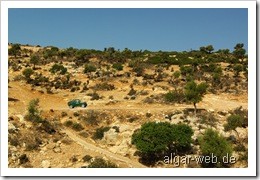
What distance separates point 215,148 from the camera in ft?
68.3

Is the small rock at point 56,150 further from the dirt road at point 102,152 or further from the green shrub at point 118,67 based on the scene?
the green shrub at point 118,67

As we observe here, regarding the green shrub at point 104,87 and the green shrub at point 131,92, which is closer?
the green shrub at point 131,92

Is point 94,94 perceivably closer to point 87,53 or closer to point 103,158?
point 103,158

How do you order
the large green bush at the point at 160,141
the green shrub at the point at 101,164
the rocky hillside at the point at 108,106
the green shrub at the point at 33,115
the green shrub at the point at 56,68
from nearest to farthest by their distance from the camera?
the green shrub at the point at 101,164, the large green bush at the point at 160,141, the rocky hillside at the point at 108,106, the green shrub at the point at 33,115, the green shrub at the point at 56,68

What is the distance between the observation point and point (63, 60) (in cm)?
4850

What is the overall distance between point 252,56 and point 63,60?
1382 inches

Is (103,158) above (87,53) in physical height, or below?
below

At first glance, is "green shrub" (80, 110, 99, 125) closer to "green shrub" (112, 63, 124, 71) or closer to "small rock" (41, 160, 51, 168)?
"small rock" (41, 160, 51, 168)

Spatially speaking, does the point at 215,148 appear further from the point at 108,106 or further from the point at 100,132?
the point at 108,106

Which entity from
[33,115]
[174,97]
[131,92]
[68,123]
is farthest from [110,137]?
[131,92]

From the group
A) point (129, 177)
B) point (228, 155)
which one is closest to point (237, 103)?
point (228, 155)

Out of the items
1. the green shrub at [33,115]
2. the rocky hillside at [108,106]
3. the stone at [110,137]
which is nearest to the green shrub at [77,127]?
the rocky hillside at [108,106]

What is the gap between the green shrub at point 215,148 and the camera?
2073cm

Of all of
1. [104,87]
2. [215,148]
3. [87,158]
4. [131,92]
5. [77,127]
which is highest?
[104,87]
